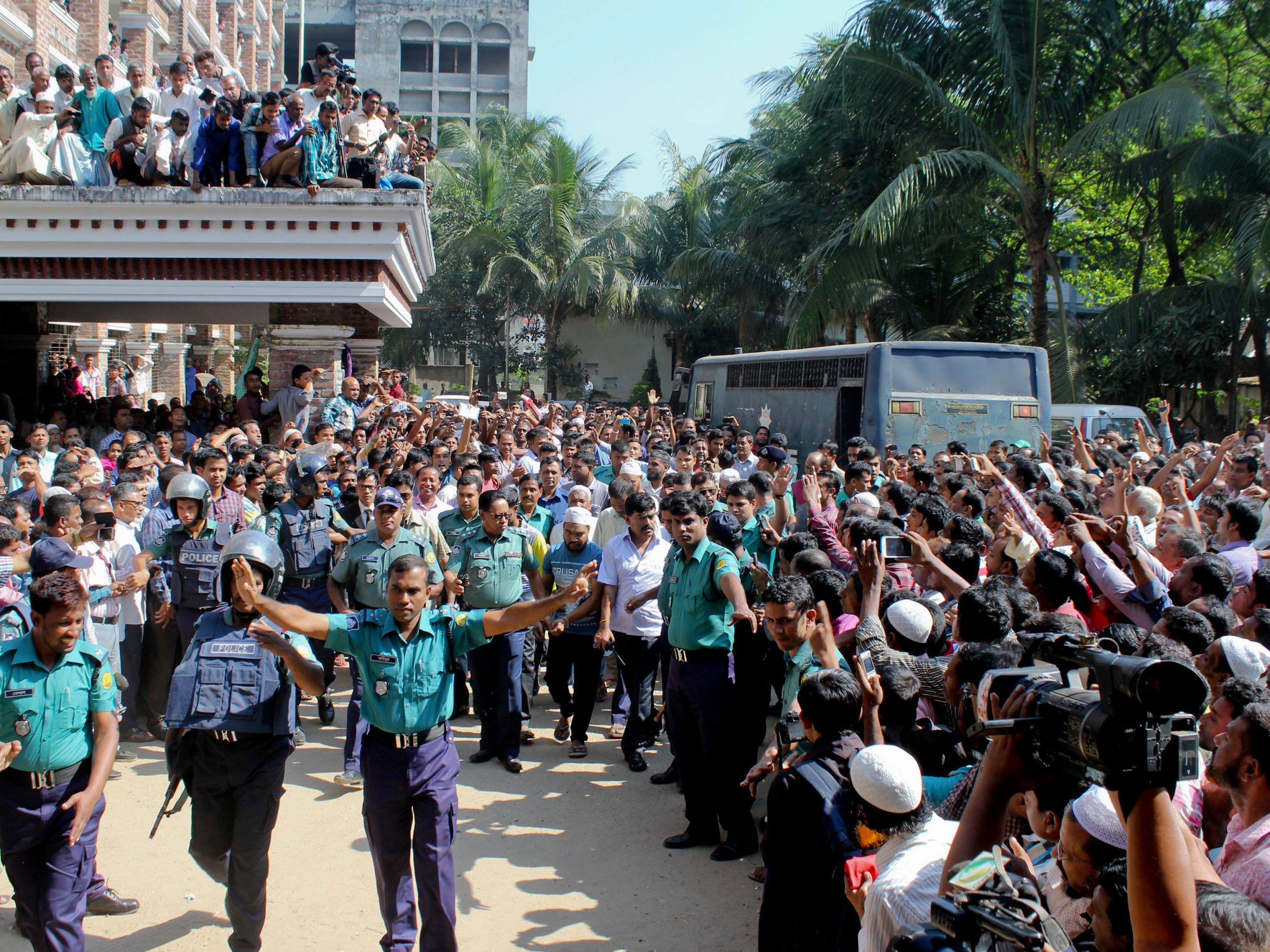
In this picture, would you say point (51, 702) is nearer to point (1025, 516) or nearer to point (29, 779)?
point (29, 779)

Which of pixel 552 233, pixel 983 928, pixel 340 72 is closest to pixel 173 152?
pixel 340 72

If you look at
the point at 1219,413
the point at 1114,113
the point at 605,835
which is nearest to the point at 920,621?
the point at 605,835

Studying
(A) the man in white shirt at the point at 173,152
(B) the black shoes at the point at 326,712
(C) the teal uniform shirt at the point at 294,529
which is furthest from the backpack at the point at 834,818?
(A) the man in white shirt at the point at 173,152

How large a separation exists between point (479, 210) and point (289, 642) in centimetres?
3195

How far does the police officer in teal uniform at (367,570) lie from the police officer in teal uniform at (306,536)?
0.60m

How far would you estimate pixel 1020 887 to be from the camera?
197cm

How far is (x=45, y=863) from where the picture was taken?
3.73 metres

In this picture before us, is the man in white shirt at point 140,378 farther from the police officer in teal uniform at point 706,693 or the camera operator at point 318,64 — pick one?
the police officer in teal uniform at point 706,693

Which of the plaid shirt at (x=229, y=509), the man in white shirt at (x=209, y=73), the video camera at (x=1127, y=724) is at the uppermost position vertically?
the man in white shirt at (x=209, y=73)

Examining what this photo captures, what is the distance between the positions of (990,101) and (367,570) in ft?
52.0

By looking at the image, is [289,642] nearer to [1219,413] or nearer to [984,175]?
[984,175]

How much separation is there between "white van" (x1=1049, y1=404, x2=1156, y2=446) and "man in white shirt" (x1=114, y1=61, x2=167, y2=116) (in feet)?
42.3

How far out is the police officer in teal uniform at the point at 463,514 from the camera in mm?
6844

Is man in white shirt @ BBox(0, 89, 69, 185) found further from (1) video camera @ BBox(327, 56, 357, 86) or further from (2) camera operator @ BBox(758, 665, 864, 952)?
(2) camera operator @ BBox(758, 665, 864, 952)
